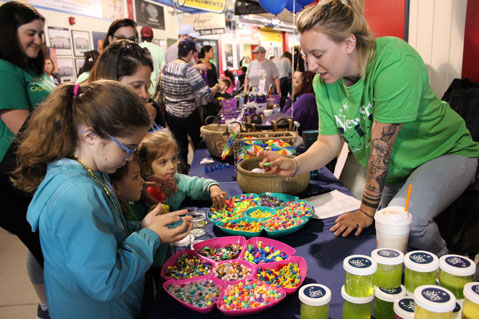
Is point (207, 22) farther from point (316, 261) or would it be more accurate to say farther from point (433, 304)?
point (433, 304)

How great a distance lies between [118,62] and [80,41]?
3850 mm

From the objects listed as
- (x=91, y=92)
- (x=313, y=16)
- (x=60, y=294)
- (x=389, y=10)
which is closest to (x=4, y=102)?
(x=91, y=92)

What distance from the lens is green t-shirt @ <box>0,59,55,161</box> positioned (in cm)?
166

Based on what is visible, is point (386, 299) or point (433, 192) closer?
point (386, 299)

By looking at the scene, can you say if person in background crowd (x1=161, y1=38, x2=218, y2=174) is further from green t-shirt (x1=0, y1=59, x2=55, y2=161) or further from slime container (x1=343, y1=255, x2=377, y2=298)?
slime container (x1=343, y1=255, x2=377, y2=298)

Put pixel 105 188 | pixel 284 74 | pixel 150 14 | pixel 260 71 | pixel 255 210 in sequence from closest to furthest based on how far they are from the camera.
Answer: pixel 105 188, pixel 255 210, pixel 260 71, pixel 150 14, pixel 284 74

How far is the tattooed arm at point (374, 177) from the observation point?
1416 mm

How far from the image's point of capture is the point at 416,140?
1.54m

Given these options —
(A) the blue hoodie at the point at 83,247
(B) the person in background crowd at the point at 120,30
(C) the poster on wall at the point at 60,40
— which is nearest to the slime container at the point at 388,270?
(A) the blue hoodie at the point at 83,247

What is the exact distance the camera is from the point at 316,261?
1.23 metres

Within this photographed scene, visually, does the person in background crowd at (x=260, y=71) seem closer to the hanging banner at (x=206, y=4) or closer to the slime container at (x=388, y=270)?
the hanging banner at (x=206, y=4)

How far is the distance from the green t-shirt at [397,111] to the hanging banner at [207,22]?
9133mm

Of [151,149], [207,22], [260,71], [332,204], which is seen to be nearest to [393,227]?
[332,204]

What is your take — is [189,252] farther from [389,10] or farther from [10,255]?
[389,10]
